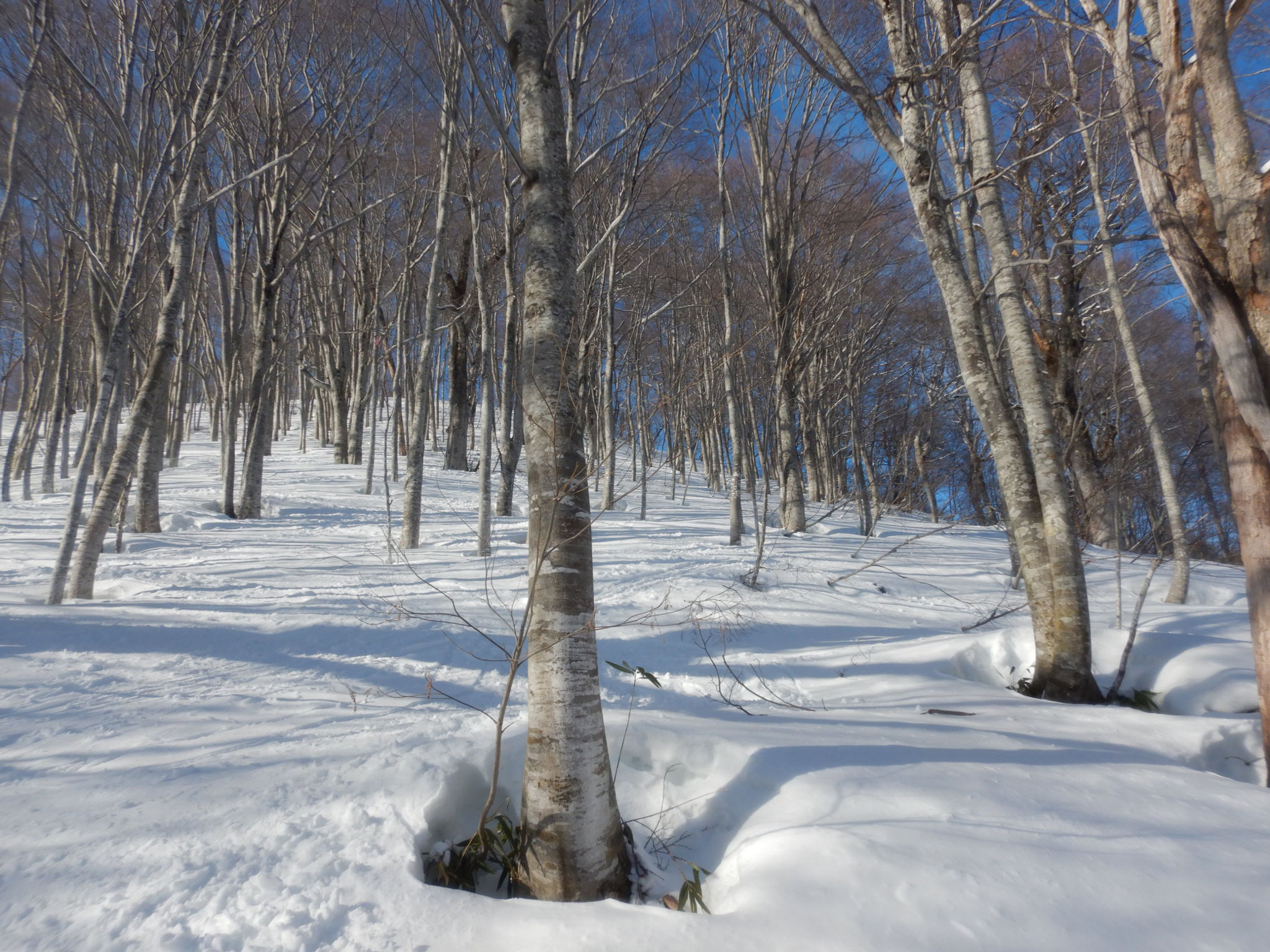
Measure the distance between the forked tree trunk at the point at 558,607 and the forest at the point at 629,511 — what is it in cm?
→ 2

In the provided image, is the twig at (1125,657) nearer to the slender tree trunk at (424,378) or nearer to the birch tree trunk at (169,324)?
the slender tree trunk at (424,378)

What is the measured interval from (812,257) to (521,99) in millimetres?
7870

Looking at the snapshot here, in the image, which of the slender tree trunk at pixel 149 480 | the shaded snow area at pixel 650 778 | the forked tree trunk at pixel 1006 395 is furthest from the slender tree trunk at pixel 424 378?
the forked tree trunk at pixel 1006 395

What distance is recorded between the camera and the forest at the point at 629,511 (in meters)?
2.14

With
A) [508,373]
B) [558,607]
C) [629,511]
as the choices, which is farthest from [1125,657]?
[629,511]

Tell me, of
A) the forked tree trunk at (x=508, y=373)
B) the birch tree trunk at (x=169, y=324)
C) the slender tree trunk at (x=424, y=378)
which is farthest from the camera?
the forked tree trunk at (x=508, y=373)

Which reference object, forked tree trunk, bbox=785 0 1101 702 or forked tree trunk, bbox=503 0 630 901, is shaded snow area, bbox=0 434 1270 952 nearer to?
forked tree trunk, bbox=503 0 630 901

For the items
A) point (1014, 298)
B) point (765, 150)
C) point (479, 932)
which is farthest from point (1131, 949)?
point (765, 150)

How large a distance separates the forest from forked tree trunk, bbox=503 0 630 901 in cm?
2

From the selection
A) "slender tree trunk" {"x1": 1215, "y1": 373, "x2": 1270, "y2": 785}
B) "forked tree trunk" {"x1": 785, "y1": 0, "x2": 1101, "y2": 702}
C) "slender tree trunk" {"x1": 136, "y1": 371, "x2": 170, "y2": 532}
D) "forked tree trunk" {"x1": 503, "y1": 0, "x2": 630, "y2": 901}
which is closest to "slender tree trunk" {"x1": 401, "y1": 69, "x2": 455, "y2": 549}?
"slender tree trunk" {"x1": 136, "y1": 371, "x2": 170, "y2": 532}

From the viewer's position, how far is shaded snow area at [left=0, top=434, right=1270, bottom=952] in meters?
1.67

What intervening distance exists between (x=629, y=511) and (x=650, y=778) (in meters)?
11.0

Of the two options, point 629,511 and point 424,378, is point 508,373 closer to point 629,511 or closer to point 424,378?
point 424,378

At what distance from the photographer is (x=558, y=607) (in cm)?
216
